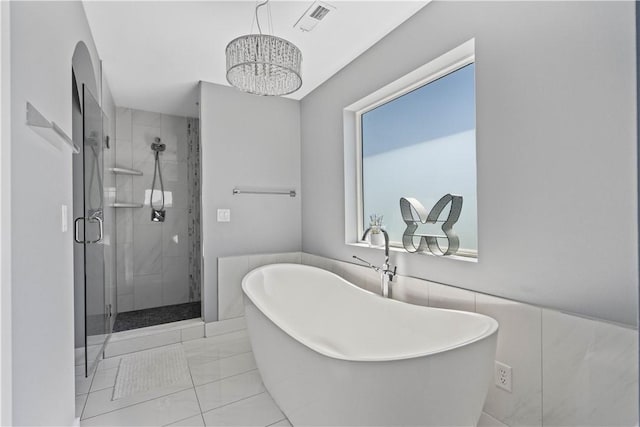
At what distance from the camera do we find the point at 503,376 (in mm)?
1467

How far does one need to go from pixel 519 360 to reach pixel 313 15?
2.20 meters

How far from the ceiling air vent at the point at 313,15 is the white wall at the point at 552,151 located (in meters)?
0.61

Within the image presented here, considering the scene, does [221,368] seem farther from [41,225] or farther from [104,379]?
[41,225]

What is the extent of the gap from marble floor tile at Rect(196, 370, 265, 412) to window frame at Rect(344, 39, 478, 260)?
4.23 ft

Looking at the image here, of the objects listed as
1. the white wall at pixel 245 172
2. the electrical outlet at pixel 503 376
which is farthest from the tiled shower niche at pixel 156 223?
the electrical outlet at pixel 503 376

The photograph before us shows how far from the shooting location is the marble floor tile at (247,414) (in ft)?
5.34

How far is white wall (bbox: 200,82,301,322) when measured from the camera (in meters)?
2.88

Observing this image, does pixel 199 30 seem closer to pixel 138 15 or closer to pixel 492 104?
pixel 138 15

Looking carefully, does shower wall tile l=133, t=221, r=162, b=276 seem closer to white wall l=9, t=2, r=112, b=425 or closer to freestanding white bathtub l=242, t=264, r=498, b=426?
freestanding white bathtub l=242, t=264, r=498, b=426

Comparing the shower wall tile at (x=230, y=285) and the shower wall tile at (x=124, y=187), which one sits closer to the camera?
the shower wall tile at (x=230, y=285)

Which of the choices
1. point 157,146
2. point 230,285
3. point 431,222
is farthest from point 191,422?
point 157,146

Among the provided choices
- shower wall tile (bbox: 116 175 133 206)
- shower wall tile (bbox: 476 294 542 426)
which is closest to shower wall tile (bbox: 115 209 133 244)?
shower wall tile (bbox: 116 175 133 206)

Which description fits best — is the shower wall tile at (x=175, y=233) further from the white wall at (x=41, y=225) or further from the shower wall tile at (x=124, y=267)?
the white wall at (x=41, y=225)

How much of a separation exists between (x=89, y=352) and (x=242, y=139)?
2.08 meters
